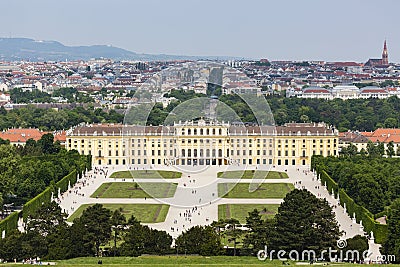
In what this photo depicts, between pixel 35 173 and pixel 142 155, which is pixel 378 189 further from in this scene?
pixel 142 155

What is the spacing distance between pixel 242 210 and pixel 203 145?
78.7 feet

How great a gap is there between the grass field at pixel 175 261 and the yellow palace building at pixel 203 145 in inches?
1455

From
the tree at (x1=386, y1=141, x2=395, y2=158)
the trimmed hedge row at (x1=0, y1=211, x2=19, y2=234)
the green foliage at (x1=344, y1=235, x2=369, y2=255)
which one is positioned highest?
the tree at (x1=386, y1=141, x2=395, y2=158)

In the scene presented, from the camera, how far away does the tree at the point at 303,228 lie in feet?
106

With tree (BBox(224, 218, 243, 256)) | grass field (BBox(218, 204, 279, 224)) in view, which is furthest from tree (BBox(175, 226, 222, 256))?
grass field (BBox(218, 204, 279, 224))

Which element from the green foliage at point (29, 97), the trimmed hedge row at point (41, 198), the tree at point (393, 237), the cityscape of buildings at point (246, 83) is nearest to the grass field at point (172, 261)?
the tree at point (393, 237)

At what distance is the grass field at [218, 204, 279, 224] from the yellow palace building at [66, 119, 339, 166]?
69.9 feet

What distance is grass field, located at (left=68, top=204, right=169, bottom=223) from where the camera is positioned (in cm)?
4306

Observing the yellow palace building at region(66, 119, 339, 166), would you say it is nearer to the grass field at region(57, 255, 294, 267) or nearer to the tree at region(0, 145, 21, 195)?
the tree at region(0, 145, 21, 195)

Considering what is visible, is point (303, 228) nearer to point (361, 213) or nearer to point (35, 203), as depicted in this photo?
point (361, 213)

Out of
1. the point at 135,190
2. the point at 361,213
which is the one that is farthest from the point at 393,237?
the point at 135,190

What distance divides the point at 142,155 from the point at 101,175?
7.72 m

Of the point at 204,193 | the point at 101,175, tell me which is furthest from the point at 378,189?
the point at 101,175

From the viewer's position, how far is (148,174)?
198 feet
